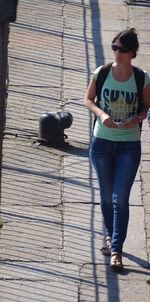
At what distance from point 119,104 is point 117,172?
21.2 inches

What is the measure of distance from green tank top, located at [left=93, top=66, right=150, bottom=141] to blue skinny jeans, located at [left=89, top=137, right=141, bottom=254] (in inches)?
2.3

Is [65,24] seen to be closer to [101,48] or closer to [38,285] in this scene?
[101,48]

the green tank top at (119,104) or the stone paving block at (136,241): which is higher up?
the green tank top at (119,104)

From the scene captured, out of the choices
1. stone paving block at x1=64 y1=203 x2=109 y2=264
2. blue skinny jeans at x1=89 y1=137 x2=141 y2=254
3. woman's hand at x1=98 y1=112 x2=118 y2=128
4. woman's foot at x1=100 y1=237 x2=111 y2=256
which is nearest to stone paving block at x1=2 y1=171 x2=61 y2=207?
stone paving block at x1=64 y1=203 x2=109 y2=264

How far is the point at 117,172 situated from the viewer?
7.88 m

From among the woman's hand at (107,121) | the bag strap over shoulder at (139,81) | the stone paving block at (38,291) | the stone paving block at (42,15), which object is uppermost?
the stone paving block at (42,15)

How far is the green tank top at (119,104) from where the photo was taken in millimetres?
7742

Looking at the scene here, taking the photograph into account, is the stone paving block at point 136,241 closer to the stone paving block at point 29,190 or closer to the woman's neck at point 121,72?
the stone paving block at point 29,190

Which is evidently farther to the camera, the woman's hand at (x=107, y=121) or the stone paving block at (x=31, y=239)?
the stone paving block at (x=31, y=239)

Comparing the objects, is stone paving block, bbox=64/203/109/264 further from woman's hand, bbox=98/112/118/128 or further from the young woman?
woman's hand, bbox=98/112/118/128

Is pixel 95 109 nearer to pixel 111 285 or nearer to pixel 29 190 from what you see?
pixel 111 285

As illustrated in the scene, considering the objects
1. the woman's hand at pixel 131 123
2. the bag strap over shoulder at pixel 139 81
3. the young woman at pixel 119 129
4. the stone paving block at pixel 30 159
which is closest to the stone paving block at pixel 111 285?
the young woman at pixel 119 129

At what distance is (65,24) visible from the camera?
14797mm

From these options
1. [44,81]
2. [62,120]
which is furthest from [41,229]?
[44,81]
